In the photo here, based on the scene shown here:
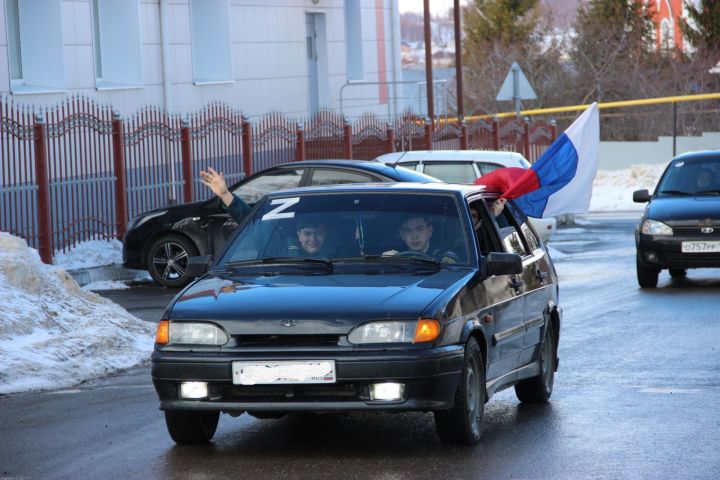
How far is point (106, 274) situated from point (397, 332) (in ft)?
42.1

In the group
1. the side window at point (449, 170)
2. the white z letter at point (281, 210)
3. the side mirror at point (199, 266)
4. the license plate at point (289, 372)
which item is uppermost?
the white z letter at point (281, 210)

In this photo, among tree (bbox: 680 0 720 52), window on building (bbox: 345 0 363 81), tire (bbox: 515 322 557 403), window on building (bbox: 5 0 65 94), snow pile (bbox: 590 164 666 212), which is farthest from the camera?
tree (bbox: 680 0 720 52)

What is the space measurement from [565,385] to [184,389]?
3685 mm

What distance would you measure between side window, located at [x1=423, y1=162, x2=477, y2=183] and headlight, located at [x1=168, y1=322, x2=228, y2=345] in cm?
1365

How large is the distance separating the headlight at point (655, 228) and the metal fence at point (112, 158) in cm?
740

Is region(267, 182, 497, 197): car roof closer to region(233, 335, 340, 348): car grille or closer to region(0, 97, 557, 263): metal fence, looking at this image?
region(233, 335, 340, 348): car grille

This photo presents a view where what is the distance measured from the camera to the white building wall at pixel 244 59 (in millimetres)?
25781

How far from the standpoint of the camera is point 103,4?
27125 millimetres

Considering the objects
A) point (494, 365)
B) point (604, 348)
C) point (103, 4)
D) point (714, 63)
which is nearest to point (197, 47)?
point (103, 4)

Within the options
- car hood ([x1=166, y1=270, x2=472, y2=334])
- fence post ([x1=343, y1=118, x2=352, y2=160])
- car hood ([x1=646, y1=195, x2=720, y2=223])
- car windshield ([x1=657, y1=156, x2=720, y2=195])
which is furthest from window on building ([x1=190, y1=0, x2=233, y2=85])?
car hood ([x1=166, y1=270, x2=472, y2=334])

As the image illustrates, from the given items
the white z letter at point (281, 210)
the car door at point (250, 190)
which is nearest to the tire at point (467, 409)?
the white z letter at point (281, 210)

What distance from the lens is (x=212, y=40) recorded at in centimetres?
3106

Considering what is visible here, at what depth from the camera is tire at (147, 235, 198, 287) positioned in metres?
19.0

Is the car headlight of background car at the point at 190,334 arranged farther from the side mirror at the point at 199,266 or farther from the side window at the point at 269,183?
the side window at the point at 269,183
